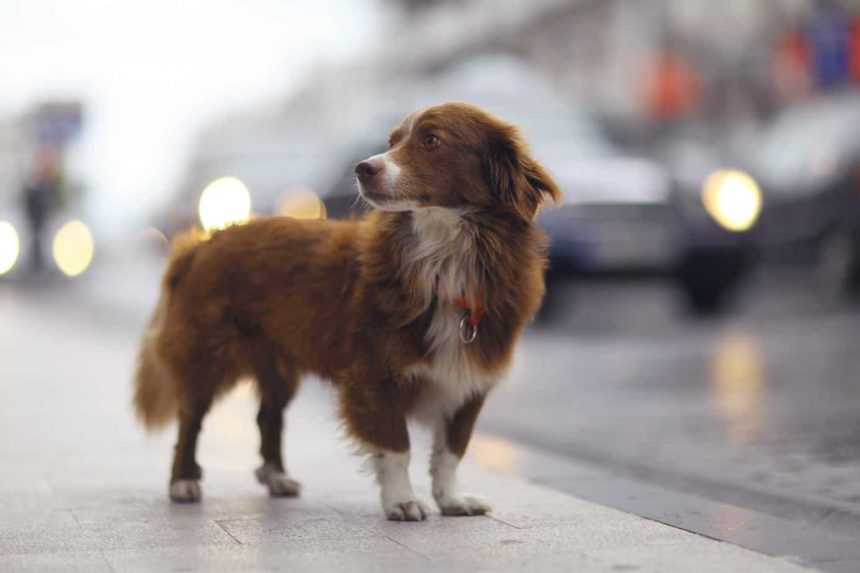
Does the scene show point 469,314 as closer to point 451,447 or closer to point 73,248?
point 451,447

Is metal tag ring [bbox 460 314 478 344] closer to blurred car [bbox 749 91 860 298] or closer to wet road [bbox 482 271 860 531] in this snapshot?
wet road [bbox 482 271 860 531]

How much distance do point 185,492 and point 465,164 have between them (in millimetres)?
1681

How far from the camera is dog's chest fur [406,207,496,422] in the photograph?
545cm

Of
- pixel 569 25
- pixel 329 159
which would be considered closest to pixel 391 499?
pixel 329 159

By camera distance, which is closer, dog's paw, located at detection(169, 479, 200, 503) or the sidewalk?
the sidewalk

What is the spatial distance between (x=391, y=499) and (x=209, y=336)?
1089 millimetres

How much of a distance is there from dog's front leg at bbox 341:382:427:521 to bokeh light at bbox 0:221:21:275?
72.3ft

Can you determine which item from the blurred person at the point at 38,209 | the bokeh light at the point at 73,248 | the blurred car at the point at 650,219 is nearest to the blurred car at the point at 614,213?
the blurred car at the point at 650,219

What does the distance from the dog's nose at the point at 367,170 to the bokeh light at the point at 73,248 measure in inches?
912

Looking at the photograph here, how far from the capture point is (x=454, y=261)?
551 cm

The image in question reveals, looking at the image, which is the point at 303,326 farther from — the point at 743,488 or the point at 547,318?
the point at 547,318

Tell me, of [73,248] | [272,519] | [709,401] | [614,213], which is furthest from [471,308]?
[73,248]

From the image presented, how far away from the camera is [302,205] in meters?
15.5

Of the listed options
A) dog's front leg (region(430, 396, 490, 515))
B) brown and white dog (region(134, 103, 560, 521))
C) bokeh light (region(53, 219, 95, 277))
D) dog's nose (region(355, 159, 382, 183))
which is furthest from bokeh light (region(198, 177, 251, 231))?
dog's nose (region(355, 159, 382, 183))
